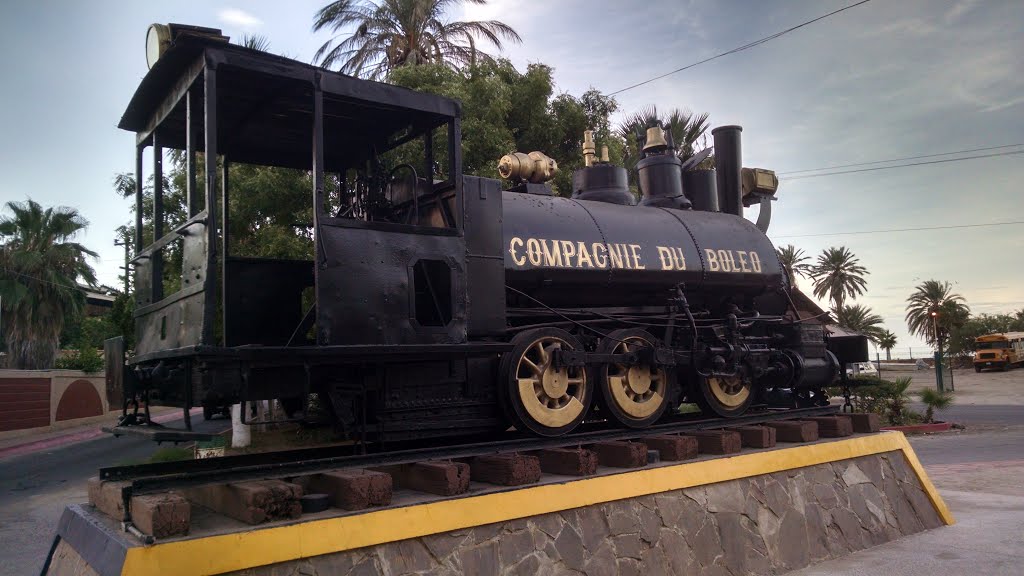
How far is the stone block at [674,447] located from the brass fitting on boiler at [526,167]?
8.66ft

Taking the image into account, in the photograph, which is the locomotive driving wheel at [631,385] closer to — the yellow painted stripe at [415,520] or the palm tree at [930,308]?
the yellow painted stripe at [415,520]

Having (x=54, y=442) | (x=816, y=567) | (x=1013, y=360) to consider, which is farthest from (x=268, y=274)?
(x=1013, y=360)

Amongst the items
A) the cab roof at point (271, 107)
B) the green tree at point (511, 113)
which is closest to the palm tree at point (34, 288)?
the green tree at point (511, 113)

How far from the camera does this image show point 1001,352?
4922 centimetres

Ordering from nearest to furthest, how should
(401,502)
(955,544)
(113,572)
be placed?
(113,572) → (401,502) → (955,544)

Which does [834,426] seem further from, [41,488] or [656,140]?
[41,488]

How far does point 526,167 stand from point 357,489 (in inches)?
151

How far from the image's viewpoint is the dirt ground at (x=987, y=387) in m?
30.8

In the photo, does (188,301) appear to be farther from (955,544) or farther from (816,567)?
(955,544)

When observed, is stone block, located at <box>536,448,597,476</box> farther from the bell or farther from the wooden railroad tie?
the bell

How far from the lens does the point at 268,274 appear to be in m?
5.84

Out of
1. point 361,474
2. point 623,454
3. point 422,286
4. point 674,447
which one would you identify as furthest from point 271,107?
point 674,447

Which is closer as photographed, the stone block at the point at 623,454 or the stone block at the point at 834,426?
the stone block at the point at 623,454

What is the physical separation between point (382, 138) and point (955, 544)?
594cm
